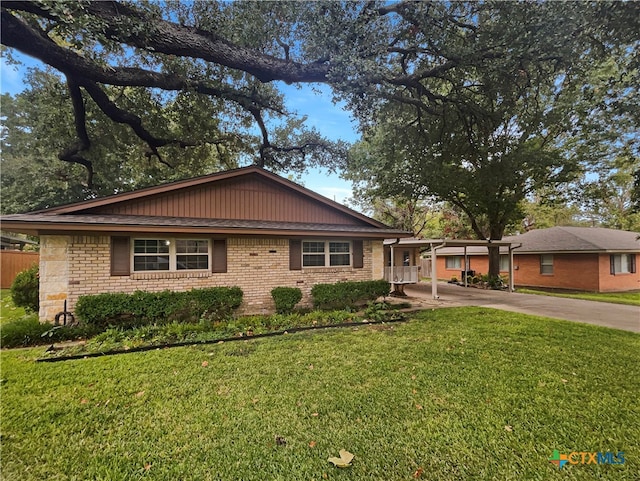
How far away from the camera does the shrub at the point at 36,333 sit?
19.0 ft

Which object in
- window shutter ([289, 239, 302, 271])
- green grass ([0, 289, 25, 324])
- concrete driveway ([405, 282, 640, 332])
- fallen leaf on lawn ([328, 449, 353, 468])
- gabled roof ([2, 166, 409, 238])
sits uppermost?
gabled roof ([2, 166, 409, 238])

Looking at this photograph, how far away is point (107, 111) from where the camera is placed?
9594 mm

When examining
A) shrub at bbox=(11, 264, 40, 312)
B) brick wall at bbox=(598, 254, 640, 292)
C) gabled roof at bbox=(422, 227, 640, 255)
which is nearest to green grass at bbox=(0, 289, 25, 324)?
shrub at bbox=(11, 264, 40, 312)

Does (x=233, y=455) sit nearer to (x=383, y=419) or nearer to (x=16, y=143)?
(x=383, y=419)

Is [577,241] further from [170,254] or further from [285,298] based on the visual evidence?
[170,254]

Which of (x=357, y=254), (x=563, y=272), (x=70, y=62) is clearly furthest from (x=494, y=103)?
(x=563, y=272)

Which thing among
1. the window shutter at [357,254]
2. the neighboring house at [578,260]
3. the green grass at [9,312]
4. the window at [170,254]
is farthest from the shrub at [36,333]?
the neighboring house at [578,260]

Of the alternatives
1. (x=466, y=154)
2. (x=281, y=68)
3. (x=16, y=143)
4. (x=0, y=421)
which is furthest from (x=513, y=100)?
(x=16, y=143)

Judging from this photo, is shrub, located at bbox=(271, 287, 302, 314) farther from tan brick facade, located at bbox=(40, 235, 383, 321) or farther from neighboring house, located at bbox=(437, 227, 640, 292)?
neighboring house, located at bbox=(437, 227, 640, 292)

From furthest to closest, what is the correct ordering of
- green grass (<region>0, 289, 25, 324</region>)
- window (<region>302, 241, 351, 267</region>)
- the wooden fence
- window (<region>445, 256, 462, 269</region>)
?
window (<region>445, 256, 462, 269</region>)
the wooden fence
window (<region>302, 241, 351, 267</region>)
green grass (<region>0, 289, 25, 324</region>)

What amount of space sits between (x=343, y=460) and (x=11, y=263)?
810 inches

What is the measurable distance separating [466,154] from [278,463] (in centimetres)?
1225

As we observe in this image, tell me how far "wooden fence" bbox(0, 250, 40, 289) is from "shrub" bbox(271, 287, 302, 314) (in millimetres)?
14323

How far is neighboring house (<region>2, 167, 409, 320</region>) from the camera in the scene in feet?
22.3
